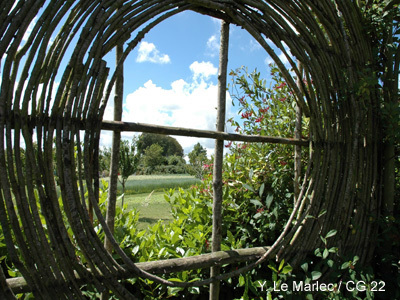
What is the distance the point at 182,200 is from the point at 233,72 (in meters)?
1.14

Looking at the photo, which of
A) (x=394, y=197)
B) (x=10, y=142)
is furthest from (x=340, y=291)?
(x=10, y=142)

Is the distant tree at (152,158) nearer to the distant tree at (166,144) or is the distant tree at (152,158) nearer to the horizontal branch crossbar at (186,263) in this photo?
the distant tree at (166,144)

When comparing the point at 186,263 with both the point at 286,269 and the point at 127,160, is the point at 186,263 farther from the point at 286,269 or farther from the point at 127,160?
the point at 127,160

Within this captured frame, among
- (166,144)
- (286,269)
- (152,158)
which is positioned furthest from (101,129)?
(166,144)

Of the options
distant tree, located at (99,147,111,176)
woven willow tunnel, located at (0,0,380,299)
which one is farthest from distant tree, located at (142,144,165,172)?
woven willow tunnel, located at (0,0,380,299)

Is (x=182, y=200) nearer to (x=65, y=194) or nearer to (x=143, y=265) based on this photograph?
(x=143, y=265)

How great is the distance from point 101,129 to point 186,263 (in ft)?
2.57

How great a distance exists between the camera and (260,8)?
163cm

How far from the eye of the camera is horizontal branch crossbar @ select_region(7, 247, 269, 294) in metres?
1.18

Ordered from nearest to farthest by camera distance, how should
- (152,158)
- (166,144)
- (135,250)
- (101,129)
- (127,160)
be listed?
1. (101,129)
2. (135,250)
3. (127,160)
4. (152,158)
5. (166,144)

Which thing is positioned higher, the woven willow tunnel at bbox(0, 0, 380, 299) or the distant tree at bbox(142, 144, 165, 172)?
the woven willow tunnel at bbox(0, 0, 380, 299)

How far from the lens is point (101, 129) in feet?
4.36

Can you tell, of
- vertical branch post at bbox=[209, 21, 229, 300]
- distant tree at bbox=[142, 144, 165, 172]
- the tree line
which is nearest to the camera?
vertical branch post at bbox=[209, 21, 229, 300]

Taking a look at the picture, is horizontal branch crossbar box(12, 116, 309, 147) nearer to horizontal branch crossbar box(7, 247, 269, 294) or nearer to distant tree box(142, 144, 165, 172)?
horizontal branch crossbar box(7, 247, 269, 294)
